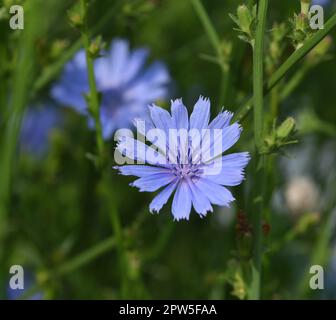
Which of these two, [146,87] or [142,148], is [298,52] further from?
[146,87]

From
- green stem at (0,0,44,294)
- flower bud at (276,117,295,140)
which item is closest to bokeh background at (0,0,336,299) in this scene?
green stem at (0,0,44,294)

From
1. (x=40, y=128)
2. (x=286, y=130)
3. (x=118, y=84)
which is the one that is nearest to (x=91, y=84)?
Answer: (x=286, y=130)

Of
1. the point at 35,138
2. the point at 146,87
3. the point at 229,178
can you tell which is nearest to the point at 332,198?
the point at 146,87

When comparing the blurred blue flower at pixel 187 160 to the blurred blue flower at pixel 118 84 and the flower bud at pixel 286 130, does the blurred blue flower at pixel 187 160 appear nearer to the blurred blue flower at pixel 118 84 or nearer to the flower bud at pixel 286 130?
the flower bud at pixel 286 130

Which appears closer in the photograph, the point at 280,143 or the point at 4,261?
the point at 280,143

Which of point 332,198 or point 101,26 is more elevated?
point 101,26

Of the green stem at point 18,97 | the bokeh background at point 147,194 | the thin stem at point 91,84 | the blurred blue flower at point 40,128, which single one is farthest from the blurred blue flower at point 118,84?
the blurred blue flower at point 40,128

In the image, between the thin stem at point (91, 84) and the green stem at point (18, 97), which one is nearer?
the thin stem at point (91, 84)
